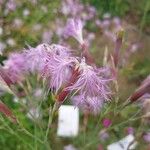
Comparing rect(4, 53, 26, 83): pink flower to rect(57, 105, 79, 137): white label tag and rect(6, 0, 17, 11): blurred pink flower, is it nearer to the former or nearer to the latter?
rect(57, 105, 79, 137): white label tag

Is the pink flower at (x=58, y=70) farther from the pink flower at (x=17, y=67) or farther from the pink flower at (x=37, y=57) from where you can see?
the pink flower at (x=17, y=67)

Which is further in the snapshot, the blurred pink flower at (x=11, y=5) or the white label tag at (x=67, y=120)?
the blurred pink flower at (x=11, y=5)

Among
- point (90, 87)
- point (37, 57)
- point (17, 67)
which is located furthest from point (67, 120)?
point (90, 87)

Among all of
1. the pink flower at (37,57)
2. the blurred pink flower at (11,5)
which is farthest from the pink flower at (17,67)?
the blurred pink flower at (11,5)

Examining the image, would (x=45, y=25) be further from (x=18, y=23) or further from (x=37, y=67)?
(x=37, y=67)

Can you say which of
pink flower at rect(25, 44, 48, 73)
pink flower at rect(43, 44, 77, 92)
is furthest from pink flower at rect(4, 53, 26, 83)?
pink flower at rect(43, 44, 77, 92)

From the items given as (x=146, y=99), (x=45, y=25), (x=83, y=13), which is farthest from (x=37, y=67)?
(x=83, y=13)
